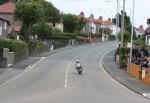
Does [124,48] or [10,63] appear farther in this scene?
[124,48]

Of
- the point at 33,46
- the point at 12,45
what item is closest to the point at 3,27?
the point at 33,46

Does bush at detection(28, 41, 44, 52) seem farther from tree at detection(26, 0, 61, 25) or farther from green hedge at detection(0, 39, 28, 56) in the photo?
tree at detection(26, 0, 61, 25)

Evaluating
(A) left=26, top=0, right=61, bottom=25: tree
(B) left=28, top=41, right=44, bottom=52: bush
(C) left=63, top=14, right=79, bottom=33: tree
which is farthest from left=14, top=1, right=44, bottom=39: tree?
(C) left=63, top=14, right=79, bottom=33: tree

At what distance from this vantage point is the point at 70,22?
144 meters

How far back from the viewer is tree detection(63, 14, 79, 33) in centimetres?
14262

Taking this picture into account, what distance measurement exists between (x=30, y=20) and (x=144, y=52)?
34.5 m

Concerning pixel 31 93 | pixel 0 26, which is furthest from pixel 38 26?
pixel 31 93

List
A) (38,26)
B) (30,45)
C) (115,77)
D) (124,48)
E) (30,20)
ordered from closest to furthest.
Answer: (115,77) < (124,48) < (30,45) < (30,20) < (38,26)

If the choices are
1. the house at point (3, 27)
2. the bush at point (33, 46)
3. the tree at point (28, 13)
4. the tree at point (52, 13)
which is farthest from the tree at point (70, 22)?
the house at point (3, 27)

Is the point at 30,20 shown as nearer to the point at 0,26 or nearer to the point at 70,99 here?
the point at 0,26

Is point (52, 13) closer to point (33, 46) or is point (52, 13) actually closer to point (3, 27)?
point (3, 27)

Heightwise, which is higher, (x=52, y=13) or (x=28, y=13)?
(x=52, y=13)

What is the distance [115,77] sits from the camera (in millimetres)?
50406

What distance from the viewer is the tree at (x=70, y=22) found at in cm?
14262
